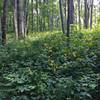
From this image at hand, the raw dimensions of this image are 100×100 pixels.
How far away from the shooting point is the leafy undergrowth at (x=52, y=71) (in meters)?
5.98

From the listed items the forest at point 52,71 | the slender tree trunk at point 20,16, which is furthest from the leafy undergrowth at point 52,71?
the slender tree trunk at point 20,16

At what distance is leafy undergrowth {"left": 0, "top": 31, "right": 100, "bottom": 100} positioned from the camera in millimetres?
5977

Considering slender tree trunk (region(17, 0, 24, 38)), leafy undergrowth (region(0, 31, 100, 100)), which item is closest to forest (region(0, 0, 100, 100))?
leafy undergrowth (region(0, 31, 100, 100))

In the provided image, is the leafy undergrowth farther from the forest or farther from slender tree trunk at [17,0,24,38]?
slender tree trunk at [17,0,24,38]

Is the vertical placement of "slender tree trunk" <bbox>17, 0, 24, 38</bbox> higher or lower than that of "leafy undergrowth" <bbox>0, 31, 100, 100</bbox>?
higher

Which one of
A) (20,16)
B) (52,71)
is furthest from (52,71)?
(20,16)

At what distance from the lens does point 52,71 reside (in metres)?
7.17

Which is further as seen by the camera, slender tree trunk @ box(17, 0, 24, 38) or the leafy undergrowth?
slender tree trunk @ box(17, 0, 24, 38)

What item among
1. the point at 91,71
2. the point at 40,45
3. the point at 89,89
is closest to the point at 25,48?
the point at 40,45

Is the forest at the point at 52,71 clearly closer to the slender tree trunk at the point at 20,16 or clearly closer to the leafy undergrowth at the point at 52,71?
the leafy undergrowth at the point at 52,71

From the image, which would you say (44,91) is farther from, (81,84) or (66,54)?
(66,54)

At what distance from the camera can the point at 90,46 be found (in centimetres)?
872

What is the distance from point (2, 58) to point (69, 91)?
10.7 feet

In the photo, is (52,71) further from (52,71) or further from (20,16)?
(20,16)
